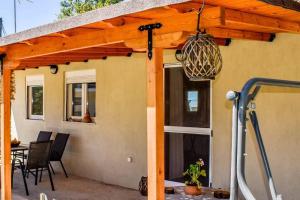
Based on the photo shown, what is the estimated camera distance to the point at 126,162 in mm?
7613

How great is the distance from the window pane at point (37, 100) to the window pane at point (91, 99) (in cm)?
224

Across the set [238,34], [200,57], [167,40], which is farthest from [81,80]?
[200,57]

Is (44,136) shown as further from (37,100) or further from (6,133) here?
(6,133)

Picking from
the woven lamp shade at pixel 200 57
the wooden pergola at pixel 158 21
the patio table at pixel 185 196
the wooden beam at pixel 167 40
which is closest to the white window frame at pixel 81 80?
the wooden pergola at pixel 158 21

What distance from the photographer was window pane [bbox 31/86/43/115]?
34.3 ft

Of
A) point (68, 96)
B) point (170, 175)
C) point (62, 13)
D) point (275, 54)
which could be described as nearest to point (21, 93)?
point (68, 96)

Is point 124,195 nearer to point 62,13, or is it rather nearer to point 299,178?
point 299,178

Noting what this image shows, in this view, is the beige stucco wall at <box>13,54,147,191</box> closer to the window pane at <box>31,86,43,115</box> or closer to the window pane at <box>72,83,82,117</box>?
the window pane at <box>72,83,82,117</box>

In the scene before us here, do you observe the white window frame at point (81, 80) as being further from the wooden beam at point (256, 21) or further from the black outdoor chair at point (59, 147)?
the wooden beam at point (256, 21)

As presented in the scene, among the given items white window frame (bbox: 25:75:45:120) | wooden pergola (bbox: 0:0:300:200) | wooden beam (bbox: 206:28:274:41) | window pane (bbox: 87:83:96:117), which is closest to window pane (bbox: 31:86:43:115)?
white window frame (bbox: 25:75:45:120)

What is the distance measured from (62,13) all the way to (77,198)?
20.4 meters

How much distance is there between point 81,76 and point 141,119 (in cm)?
228

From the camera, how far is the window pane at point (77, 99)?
9.07 meters

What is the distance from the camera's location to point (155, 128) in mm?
3363
